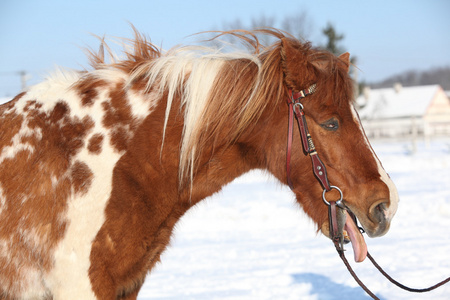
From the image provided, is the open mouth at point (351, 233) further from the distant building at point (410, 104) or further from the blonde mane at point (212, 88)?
the distant building at point (410, 104)

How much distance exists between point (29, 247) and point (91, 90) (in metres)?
0.92

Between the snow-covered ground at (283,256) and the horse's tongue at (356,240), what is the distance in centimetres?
28

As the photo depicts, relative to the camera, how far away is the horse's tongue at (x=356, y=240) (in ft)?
8.35

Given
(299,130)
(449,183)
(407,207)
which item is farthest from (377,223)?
(449,183)

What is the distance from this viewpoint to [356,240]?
257cm

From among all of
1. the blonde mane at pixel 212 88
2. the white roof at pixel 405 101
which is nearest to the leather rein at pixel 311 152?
the blonde mane at pixel 212 88

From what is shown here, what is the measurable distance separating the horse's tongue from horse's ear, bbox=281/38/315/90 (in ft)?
2.63

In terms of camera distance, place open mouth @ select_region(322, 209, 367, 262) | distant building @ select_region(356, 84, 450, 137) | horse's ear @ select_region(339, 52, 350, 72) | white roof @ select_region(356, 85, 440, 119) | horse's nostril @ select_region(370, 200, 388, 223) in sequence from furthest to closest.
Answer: white roof @ select_region(356, 85, 440, 119) → distant building @ select_region(356, 84, 450, 137) → horse's ear @ select_region(339, 52, 350, 72) → open mouth @ select_region(322, 209, 367, 262) → horse's nostril @ select_region(370, 200, 388, 223)

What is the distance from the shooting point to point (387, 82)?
95188 millimetres

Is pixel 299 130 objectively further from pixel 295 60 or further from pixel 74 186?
pixel 74 186

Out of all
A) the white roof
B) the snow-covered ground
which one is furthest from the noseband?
the white roof

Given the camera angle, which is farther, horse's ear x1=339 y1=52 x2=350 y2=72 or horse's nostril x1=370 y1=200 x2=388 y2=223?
horse's ear x1=339 y1=52 x2=350 y2=72

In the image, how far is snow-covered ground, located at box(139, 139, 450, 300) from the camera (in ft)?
15.7

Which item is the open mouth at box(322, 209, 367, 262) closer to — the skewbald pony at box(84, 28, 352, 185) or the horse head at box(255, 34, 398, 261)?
the horse head at box(255, 34, 398, 261)
